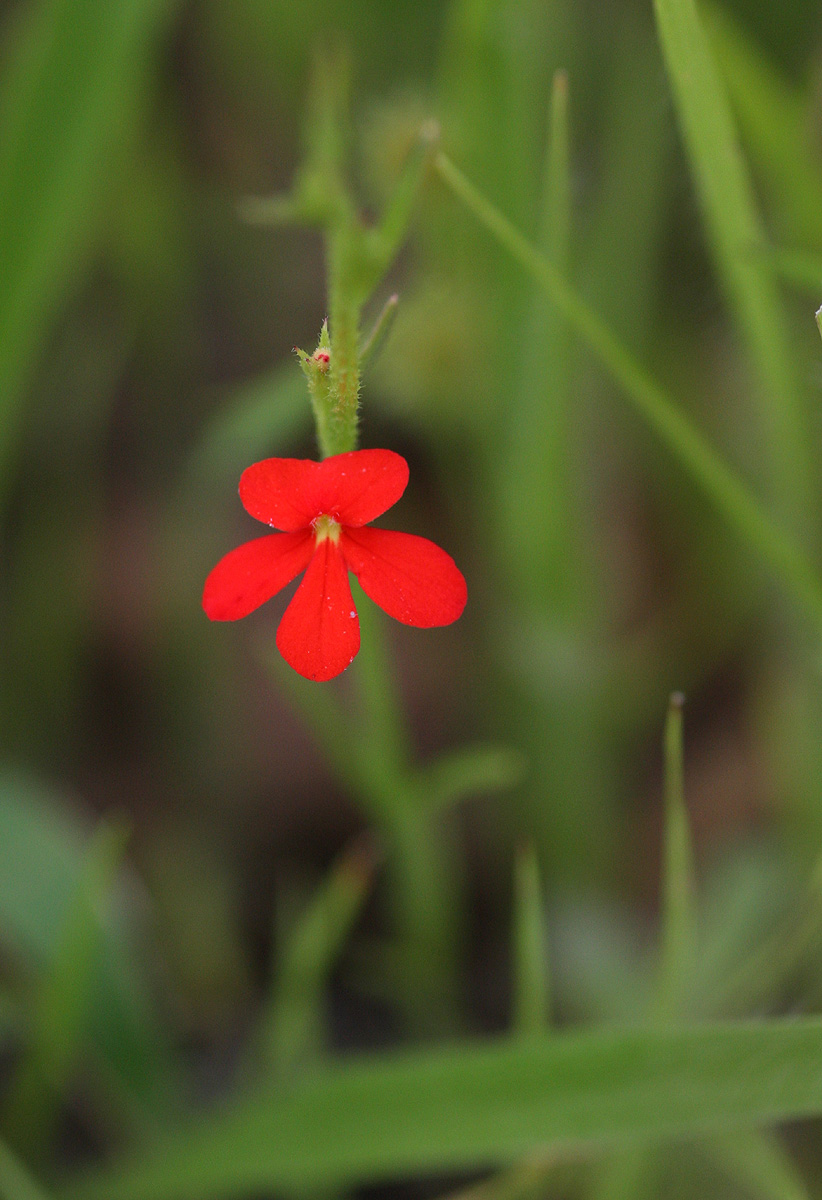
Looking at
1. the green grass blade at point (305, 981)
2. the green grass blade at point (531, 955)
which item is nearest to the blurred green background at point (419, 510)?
the green grass blade at point (305, 981)

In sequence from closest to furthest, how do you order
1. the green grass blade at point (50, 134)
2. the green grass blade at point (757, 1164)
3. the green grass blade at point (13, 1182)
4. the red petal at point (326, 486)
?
the red petal at point (326, 486) → the green grass blade at point (757, 1164) → the green grass blade at point (13, 1182) → the green grass blade at point (50, 134)

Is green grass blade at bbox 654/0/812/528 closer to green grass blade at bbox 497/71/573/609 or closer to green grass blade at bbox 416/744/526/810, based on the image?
green grass blade at bbox 497/71/573/609

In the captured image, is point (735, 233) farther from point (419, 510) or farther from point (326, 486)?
point (419, 510)

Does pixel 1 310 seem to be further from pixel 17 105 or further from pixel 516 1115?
pixel 516 1115

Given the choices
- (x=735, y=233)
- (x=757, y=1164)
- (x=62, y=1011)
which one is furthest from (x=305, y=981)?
(x=735, y=233)

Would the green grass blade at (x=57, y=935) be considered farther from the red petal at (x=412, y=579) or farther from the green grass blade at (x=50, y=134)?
the red petal at (x=412, y=579)

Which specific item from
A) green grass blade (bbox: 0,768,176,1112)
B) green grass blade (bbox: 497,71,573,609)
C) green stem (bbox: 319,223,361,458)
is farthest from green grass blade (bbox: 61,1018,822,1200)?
green grass blade (bbox: 497,71,573,609)
